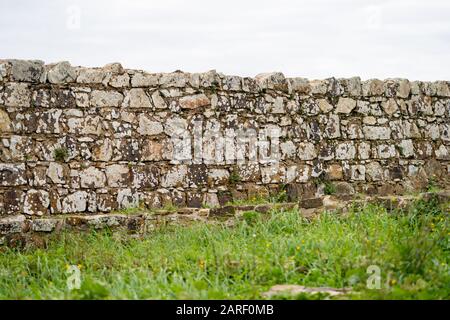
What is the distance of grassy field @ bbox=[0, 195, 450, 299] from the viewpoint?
529cm

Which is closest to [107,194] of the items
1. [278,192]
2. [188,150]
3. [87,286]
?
[188,150]

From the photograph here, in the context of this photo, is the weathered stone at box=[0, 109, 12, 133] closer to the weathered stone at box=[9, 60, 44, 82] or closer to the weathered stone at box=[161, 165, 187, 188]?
the weathered stone at box=[9, 60, 44, 82]

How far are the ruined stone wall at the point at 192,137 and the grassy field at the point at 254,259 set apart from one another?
102 centimetres

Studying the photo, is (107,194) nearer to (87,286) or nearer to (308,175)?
(308,175)

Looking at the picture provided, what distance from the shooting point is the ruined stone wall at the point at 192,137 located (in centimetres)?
890

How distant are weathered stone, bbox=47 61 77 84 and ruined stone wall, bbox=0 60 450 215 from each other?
1 cm

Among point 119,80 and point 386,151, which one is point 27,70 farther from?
point 386,151

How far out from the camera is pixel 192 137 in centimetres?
964

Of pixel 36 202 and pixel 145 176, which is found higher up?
pixel 145 176

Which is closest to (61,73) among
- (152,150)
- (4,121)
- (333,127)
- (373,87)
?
(4,121)

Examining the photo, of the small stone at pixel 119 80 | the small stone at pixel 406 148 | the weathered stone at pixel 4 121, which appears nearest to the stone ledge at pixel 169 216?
the weathered stone at pixel 4 121

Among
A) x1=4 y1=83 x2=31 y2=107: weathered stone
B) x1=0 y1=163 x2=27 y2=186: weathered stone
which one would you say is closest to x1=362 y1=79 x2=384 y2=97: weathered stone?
x1=4 y1=83 x2=31 y2=107: weathered stone

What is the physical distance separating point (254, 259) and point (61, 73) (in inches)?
171
